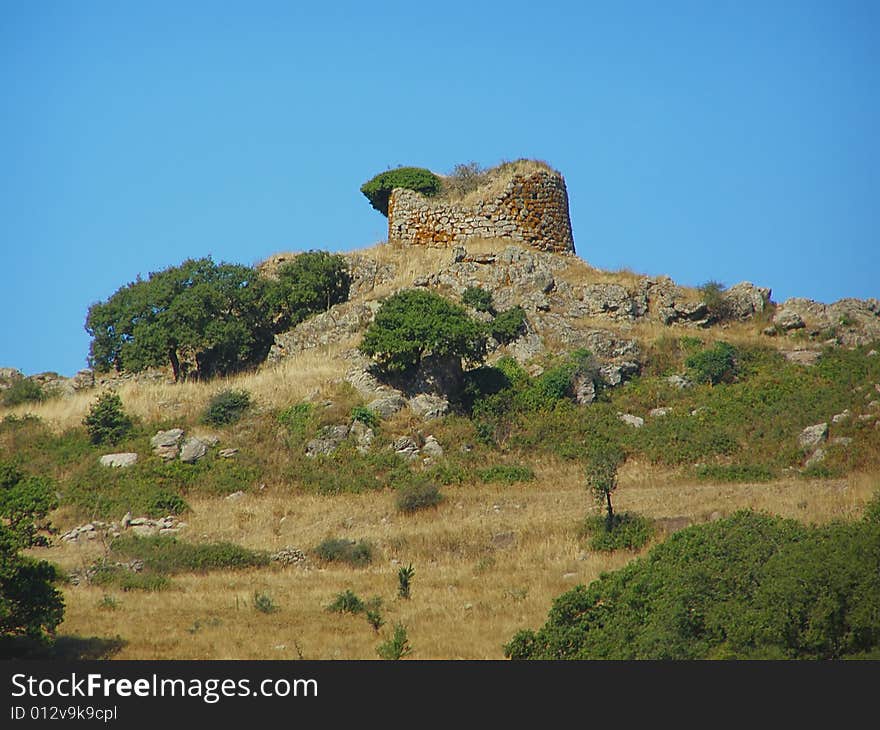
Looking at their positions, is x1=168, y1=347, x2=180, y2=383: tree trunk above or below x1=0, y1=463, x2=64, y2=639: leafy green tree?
above

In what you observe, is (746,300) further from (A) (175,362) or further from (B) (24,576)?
(B) (24,576)

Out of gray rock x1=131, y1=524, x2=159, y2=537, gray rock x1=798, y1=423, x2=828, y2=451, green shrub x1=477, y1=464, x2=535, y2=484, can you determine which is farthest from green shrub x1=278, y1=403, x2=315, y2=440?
gray rock x1=798, y1=423, x2=828, y2=451

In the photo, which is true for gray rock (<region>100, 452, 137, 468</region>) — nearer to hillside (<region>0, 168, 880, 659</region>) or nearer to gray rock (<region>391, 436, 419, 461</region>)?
hillside (<region>0, 168, 880, 659</region>)

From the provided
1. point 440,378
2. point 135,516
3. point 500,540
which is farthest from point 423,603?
point 440,378

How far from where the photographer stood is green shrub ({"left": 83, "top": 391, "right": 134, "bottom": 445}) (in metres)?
29.9

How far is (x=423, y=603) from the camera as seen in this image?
18.6 meters

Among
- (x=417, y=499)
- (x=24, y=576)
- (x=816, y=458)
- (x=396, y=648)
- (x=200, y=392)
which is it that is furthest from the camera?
(x=200, y=392)

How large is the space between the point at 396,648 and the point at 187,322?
21.5 meters

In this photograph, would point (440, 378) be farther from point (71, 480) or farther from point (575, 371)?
point (71, 480)

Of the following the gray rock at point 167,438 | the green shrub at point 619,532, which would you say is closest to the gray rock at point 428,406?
the gray rock at point 167,438

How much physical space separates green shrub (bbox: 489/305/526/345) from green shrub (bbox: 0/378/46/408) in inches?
540

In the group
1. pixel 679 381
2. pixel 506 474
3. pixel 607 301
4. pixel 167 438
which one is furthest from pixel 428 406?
pixel 607 301

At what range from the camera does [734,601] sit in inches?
556

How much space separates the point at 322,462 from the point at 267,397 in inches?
160
